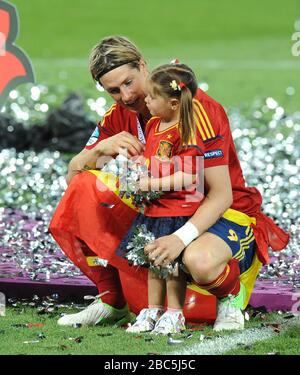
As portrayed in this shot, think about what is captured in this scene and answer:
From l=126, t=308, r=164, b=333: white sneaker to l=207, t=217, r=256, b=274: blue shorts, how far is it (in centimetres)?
44

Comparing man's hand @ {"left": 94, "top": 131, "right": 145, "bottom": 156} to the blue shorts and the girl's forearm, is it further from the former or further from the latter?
the blue shorts

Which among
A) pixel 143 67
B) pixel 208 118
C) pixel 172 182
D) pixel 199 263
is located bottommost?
pixel 199 263

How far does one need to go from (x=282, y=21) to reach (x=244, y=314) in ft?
66.6

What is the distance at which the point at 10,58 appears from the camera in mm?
6980

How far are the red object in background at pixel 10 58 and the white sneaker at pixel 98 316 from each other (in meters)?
1.33

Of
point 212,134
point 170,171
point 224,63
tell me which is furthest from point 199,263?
point 224,63

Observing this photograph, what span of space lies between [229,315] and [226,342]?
0.28 meters

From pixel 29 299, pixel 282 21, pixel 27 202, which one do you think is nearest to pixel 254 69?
pixel 282 21

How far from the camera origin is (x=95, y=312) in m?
6.32

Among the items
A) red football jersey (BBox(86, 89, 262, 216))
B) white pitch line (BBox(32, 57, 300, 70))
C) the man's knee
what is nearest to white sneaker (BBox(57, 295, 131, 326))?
the man's knee

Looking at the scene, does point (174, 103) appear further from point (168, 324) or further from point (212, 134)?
point (168, 324)

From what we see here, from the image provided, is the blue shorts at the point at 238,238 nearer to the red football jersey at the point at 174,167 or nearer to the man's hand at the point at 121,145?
the red football jersey at the point at 174,167

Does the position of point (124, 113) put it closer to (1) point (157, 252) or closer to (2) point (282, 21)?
(1) point (157, 252)

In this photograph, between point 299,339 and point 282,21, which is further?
point 282,21
